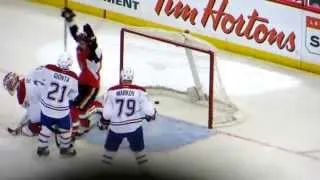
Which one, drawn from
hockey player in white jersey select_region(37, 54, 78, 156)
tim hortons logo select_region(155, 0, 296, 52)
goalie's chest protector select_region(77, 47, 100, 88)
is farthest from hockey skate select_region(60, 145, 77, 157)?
tim hortons logo select_region(155, 0, 296, 52)

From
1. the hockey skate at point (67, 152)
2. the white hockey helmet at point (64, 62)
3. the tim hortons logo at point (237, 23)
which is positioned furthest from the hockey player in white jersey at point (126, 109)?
the tim hortons logo at point (237, 23)

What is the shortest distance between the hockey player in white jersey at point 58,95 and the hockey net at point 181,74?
2039 mm

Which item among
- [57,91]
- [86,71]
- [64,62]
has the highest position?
[64,62]

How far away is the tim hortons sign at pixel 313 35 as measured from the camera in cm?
1420

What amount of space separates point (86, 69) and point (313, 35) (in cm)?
420

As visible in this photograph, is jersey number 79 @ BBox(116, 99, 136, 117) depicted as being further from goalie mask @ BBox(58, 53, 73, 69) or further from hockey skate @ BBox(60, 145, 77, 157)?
hockey skate @ BBox(60, 145, 77, 157)

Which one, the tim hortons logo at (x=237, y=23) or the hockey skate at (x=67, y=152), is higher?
the tim hortons logo at (x=237, y=23)

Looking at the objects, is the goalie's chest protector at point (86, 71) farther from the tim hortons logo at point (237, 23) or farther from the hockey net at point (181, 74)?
the tim hortons logo at point (237, 23)

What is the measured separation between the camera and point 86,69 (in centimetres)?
1138

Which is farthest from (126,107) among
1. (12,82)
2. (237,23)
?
(237,23)

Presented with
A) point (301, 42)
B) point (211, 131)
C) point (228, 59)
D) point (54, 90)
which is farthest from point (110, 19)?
point (54, 90)

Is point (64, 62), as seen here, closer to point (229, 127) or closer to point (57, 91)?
point (57, 91)

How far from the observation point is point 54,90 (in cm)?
1037

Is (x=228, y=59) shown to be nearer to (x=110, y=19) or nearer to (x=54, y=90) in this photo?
(x=110, y=19)
